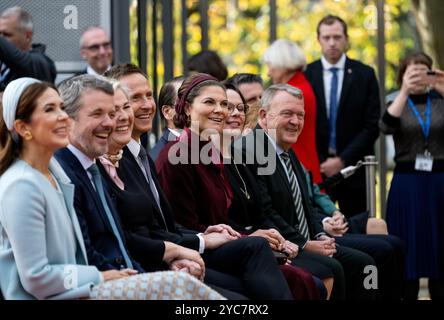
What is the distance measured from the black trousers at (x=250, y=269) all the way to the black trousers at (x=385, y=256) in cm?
192

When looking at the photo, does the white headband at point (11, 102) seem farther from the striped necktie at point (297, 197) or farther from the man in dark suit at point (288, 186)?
the striped necktie at point (297, 197)

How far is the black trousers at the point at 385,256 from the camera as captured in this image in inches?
307

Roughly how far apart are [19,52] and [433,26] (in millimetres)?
5024

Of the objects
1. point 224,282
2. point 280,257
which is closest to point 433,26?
point 280,257

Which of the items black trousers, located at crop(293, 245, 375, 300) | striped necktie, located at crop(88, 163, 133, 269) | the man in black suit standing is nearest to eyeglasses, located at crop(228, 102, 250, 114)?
the man in black suit standing

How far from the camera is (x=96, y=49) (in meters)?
8.83

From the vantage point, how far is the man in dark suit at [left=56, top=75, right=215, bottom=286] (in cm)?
526

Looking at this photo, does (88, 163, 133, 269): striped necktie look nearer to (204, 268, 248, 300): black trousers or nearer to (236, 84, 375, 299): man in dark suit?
(204, 268, 248, 300): black trousers

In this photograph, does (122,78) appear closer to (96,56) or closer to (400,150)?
(96,56)

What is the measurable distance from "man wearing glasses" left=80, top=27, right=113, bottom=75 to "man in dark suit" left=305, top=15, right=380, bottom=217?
70.5 inches

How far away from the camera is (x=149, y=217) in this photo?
5.88 m

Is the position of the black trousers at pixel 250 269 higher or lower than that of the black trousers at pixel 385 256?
higher

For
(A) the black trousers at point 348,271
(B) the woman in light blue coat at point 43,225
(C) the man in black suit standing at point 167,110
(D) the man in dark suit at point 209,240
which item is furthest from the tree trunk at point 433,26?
(B) the woman in light blue coat at point 43,225

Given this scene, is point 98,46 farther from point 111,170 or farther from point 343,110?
point 111,170
